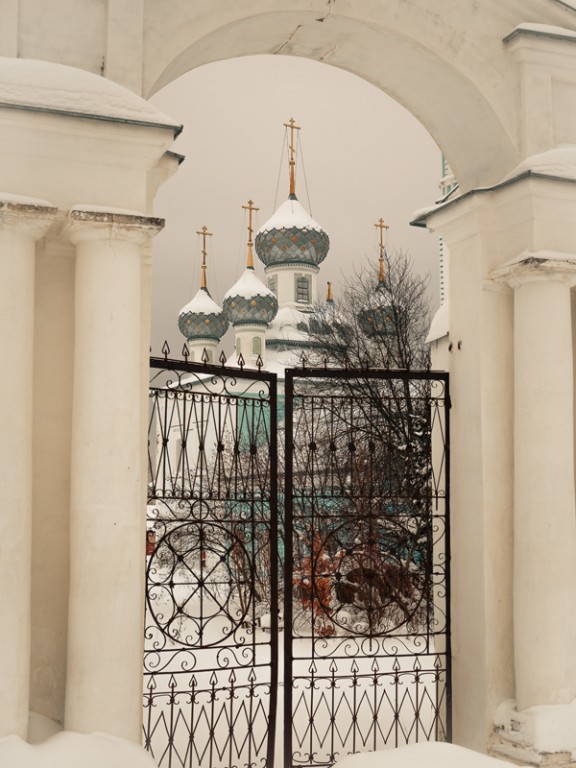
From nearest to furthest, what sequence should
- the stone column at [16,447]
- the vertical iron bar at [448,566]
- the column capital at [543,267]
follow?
the stone column at [16,447] → the column capital at [543,267] → the vertical iron bar at [448,566]

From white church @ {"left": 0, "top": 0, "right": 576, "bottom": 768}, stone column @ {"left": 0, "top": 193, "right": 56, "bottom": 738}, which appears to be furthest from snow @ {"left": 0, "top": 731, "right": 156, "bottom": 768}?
stone column @ {"left": 0, "top": 193, "right": 56, "bottom": 738}

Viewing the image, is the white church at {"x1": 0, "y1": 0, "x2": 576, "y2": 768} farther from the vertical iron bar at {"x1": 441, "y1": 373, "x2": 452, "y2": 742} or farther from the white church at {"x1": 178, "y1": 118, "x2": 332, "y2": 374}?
the white church at {"x1": 178, "y1": 118, "x2": 332, "y2": 374}

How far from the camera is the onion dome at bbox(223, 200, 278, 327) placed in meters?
26.6

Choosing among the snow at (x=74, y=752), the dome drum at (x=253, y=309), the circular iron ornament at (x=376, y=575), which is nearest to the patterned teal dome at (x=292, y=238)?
the dome drum at (x=253, y=309)

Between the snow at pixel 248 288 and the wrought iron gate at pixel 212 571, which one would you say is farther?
the snow at pixel 248 288

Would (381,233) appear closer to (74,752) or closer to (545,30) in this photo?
(545,30)

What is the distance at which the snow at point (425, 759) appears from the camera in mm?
4387

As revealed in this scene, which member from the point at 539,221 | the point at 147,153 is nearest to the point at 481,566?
the point at 539,221

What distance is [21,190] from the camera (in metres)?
4.94

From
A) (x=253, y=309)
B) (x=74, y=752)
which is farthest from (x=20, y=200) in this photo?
(x=253, y=309)

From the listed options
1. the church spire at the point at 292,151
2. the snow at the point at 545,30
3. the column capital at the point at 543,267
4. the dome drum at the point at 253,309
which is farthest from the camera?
the dome drum at the point at 253,309

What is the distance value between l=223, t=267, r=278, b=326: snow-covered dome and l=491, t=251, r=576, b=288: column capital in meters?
20.7

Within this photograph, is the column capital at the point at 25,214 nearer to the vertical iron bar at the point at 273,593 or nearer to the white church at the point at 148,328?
the white church at the point at 148,328

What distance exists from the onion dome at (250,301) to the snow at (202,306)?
0.34m
